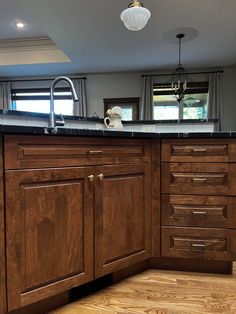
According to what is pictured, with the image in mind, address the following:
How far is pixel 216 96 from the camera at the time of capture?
5805 millimetres

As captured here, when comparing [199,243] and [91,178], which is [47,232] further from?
[199,243]

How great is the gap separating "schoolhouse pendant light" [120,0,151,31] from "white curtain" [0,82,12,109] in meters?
5.16

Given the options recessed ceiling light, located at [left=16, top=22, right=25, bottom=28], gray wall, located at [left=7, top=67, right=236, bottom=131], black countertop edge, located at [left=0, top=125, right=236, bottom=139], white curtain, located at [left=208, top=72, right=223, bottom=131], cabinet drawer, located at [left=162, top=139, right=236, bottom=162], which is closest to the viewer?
black countertop edge, located at [left=0, top=125, right=236, bottom=139]

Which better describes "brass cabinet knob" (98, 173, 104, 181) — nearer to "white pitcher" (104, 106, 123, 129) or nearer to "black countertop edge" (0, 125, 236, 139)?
"black countertop edge" (0, 125, 236, 139)

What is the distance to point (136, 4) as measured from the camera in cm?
222

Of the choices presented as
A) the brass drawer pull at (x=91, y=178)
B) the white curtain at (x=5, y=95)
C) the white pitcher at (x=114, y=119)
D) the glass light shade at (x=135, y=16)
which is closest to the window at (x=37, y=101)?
the white curtain at (x=5, y=95)

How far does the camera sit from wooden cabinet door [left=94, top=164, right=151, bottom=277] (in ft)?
4.66

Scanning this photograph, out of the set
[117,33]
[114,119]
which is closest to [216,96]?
[117,33]

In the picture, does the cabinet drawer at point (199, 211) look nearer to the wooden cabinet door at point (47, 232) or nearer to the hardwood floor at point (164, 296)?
the hardwood floor at point (164, 296)

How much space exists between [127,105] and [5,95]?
3.04 meters

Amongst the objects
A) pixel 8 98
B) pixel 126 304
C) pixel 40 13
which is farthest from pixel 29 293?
pixel 8 98

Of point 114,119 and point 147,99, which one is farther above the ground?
point 147,99

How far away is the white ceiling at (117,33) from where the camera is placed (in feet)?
10.7

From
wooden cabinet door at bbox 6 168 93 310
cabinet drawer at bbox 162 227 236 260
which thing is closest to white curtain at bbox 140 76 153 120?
cabinet drawer at bbox 162 227 236 260
